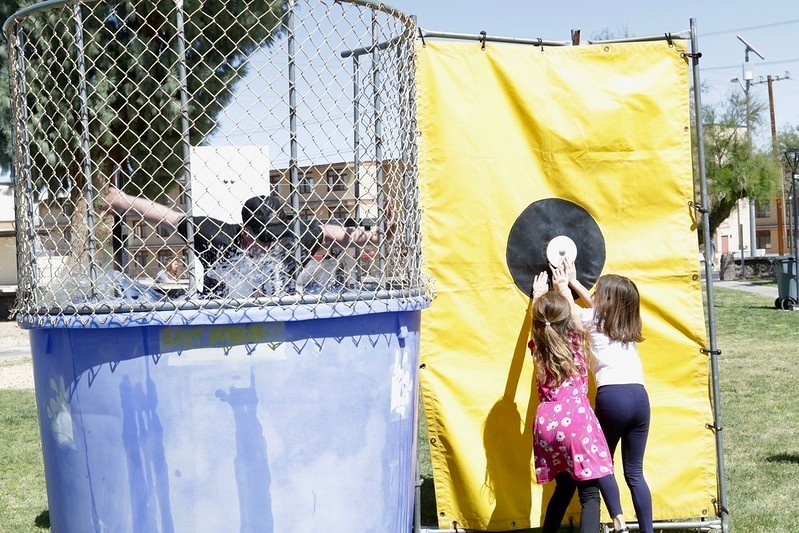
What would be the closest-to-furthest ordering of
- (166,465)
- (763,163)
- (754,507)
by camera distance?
1. (166,465)
2. (754,507)
3. (763,163)

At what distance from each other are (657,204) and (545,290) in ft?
2.83

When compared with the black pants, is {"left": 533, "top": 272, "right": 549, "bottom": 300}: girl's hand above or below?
above

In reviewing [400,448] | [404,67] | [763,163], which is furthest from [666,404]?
[763,163]

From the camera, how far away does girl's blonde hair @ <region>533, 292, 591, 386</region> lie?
458 centimetres

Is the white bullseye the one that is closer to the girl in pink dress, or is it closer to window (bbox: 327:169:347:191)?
the girl in pink dress

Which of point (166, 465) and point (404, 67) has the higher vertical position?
point (404, 67)

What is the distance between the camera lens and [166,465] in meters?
3.26

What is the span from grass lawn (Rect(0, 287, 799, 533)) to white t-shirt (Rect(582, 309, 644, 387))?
4.70ft

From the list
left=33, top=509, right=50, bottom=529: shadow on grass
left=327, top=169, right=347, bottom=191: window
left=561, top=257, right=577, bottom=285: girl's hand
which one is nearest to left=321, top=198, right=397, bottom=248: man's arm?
left=327, top=169, right=347, bottom=191: window

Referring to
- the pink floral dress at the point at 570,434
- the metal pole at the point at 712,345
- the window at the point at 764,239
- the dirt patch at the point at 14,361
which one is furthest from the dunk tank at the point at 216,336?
the window at the point at 764,239

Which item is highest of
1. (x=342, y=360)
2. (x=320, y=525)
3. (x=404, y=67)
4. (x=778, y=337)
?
(x=404, y=67)

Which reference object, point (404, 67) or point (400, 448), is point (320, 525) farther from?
point (404, 67)

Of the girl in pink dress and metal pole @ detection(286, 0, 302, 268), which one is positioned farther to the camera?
the girl in pink dress

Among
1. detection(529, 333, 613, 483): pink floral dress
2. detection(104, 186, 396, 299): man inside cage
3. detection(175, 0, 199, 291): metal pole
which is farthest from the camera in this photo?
detection(529, 333, 613, 483): pink floral dress
